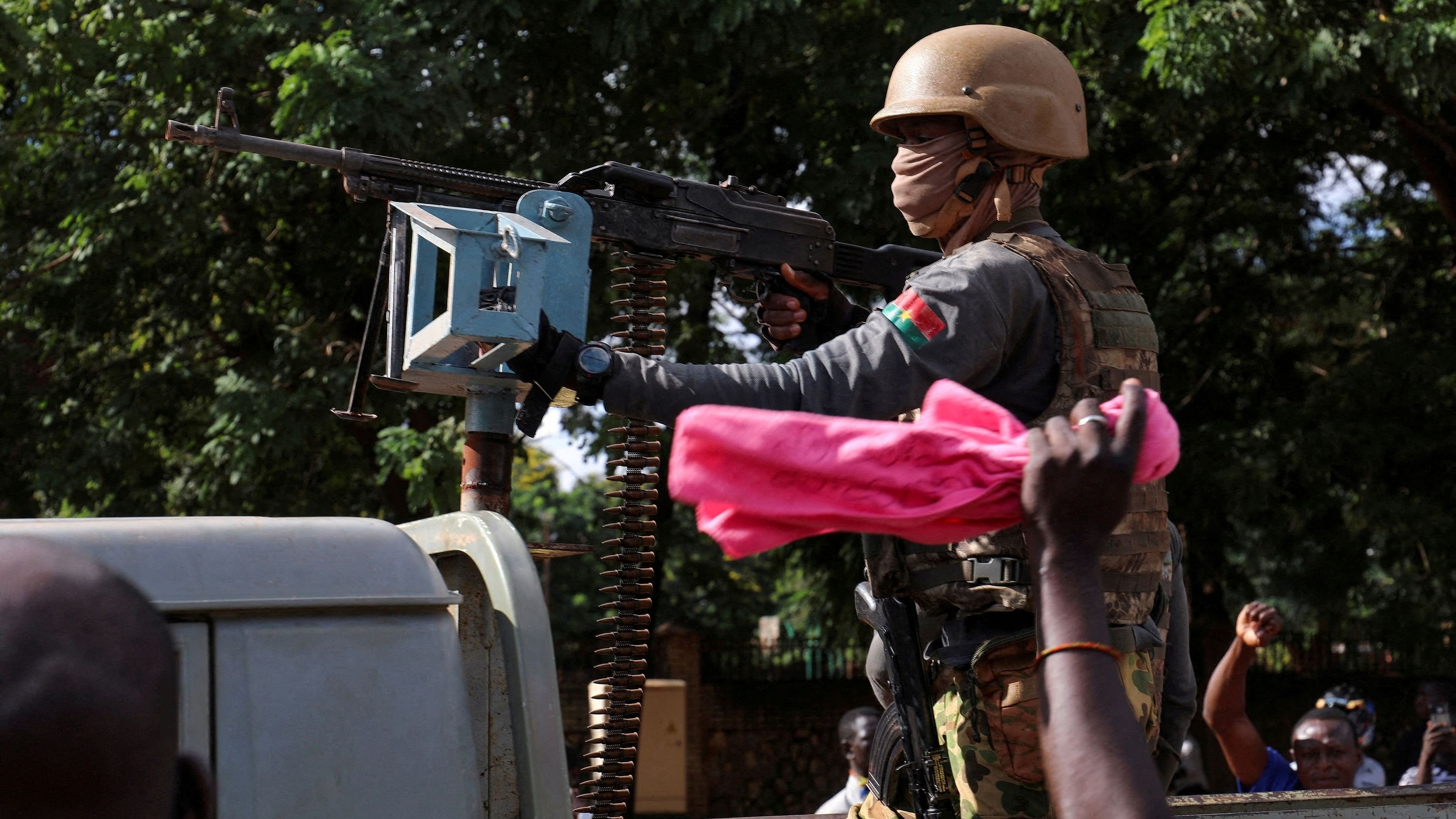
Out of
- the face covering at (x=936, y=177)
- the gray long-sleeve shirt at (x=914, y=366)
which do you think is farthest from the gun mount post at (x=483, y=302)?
the face covering at (x=936, y=177)

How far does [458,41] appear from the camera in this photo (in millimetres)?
9789

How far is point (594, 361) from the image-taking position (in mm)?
2484

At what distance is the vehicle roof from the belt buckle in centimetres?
120

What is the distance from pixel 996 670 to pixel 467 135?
800 cm

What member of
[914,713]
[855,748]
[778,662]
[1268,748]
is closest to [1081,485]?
[914,713]

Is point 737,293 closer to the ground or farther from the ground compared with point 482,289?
farther from the ground

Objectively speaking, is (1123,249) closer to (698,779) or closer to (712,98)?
(712,98)

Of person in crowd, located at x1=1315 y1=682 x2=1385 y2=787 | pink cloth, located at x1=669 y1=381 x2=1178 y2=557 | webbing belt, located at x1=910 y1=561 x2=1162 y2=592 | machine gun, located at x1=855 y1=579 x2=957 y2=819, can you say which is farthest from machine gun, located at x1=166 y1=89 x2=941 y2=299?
person in crowd, located at x1=1315 y1=682 x2=1385 y2=787

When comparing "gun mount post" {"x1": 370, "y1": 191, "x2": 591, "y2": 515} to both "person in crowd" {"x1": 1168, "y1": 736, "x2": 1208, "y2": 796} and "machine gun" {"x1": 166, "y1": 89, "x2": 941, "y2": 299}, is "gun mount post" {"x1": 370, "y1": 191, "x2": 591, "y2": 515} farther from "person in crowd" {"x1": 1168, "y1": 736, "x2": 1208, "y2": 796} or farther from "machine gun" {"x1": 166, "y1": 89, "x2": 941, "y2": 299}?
"person in crowd" {"x1": 1168, "y1": 736, "x2": 1208, "y2": 796}

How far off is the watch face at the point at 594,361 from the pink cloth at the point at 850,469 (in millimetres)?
791

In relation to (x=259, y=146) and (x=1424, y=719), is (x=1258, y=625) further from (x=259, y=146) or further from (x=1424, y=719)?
(x=1424, y=719)

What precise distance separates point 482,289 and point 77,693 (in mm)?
1548

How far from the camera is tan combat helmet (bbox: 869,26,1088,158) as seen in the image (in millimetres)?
2928

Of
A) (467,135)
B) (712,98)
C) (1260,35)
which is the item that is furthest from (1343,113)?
(467,135)
